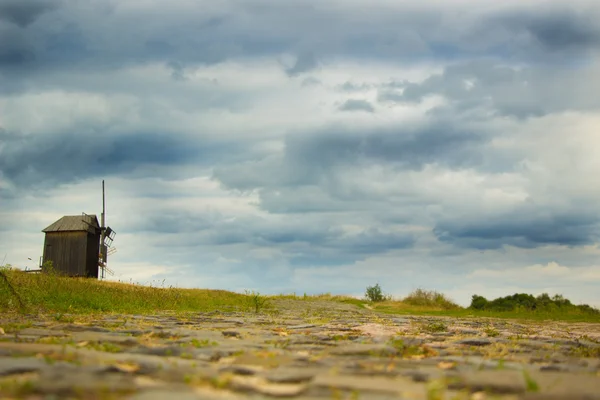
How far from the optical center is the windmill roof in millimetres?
38438

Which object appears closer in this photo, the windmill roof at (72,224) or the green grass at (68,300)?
the green grass at (68,300)

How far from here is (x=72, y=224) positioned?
38.7 metres

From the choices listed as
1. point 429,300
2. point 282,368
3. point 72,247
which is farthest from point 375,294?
point 282,368

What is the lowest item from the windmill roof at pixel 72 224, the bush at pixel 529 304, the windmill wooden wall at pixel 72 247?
the bush at pixel 529 304

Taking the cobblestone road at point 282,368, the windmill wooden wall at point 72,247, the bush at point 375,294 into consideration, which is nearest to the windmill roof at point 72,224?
the windmill wooden wall at point 72,247

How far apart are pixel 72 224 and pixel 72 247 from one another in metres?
1.67

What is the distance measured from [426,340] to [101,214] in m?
38.2

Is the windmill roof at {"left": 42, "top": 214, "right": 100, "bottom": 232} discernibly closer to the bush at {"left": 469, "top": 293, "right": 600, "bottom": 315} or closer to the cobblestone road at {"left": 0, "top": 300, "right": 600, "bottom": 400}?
the bush at {"left": 469, "top": 293, "right": 600, "bottom": 315}

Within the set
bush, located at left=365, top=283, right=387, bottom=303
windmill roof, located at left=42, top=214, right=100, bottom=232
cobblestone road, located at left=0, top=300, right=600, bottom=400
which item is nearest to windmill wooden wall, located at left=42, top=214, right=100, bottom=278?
windmill roof, located at left=42, top=214, right=100, bottom=232

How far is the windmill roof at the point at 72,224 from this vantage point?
3844 cm

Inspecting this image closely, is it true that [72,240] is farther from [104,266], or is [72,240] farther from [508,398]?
[508,398]

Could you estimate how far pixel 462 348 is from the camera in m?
6.31

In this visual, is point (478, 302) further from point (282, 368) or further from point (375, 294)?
point (282, 368)

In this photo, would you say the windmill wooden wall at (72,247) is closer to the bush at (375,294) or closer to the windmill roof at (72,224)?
the windmill roof at (72,224)
